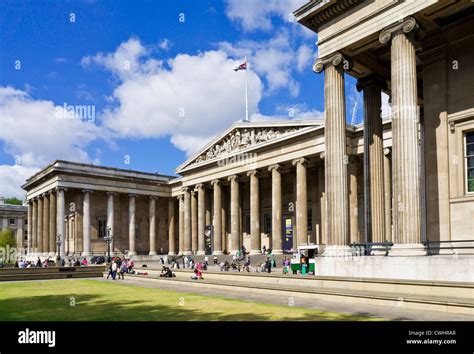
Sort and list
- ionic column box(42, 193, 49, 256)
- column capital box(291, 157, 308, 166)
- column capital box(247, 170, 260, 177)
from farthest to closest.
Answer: ionic column box(42, 193, 49, 256)
column capital box(247, 170, 260, 177)
column capital box(291, 157, 308, 166)

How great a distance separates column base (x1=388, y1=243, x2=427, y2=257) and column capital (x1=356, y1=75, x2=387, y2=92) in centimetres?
1043

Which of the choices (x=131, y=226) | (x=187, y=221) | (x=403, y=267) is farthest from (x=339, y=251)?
(x=131, y=226)

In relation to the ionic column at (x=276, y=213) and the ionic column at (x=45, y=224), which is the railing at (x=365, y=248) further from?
the ionic column at (x=45, y=224)

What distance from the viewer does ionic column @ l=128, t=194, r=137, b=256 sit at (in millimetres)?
72875

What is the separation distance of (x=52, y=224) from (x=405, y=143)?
200 ft

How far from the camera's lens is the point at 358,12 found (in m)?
Answer: 22.5

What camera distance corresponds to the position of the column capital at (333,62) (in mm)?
23641

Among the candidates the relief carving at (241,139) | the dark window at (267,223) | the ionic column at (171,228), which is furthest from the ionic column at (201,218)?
the ionic column at (171,228)

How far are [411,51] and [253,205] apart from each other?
3636cm

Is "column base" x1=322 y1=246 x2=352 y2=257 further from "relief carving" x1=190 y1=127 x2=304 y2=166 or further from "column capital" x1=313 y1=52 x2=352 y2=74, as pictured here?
"relief carving" x1=190 y1=127 x2=304 y2=166

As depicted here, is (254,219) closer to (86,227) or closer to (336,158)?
(86,227)

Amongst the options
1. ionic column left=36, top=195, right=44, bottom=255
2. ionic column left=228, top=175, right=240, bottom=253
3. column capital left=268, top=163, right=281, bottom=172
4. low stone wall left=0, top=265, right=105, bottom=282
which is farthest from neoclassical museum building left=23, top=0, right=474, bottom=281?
ionic column left=36, top=195, right=44, bottom=255
